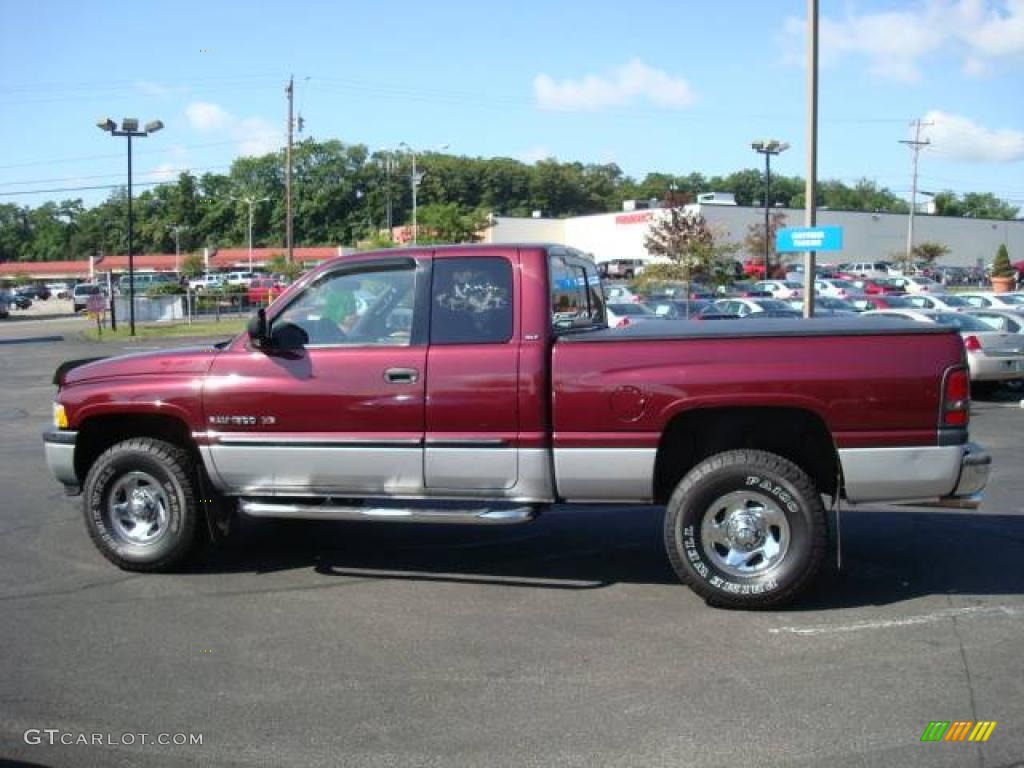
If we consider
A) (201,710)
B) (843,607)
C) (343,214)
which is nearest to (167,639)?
(201,710)

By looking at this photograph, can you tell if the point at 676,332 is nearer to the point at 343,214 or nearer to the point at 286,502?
the point at 286,502

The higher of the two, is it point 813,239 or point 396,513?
point 813,239

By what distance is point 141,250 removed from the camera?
152 meters

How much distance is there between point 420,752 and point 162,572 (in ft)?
10.5

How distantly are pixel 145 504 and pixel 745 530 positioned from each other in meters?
3.81

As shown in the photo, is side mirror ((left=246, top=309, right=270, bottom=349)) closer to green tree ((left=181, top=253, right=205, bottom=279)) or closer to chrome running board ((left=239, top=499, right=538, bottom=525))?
chrome running board ((left=239, top=499, right=538, bottom=525))

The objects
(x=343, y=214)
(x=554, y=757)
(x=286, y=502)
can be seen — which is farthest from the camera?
(x=343, y=214)

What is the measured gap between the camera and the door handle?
590 centimetres

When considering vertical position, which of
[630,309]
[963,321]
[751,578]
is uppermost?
[630,309]

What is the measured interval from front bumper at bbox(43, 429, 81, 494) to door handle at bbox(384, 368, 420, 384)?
226 cm

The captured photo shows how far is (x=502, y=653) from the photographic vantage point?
5.08 meters

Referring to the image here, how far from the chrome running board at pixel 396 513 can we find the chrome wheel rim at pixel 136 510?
0.71 meters

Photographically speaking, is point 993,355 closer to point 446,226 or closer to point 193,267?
point 446,226
